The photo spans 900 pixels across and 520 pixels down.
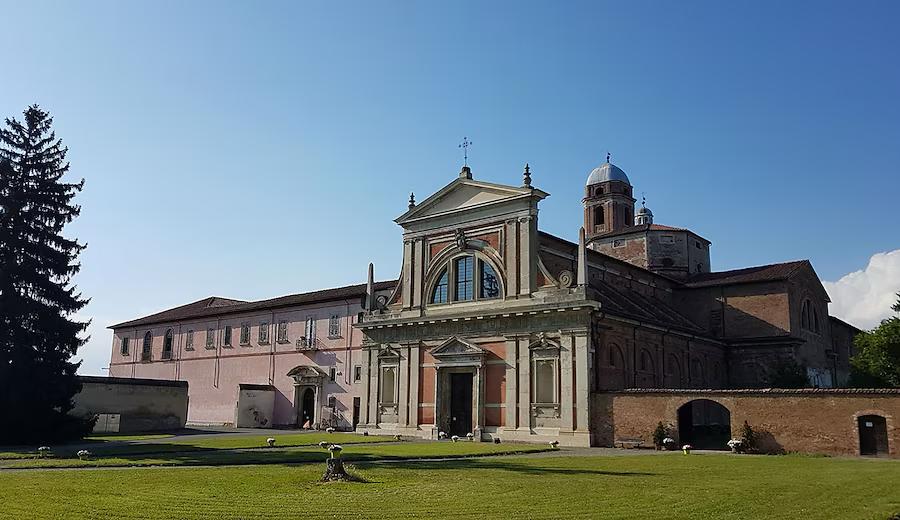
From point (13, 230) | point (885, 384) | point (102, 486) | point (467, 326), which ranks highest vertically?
point (13, 230)

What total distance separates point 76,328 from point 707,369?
31.0 metres

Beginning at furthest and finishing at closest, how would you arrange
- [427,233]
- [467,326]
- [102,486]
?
[427,233]
[467,326]
[102,486]

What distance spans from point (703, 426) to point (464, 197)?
52.5 ft

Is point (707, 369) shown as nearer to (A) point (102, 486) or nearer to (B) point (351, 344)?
(B) point (351, 344)

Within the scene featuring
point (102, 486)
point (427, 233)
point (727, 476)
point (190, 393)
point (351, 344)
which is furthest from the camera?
point (190, 393)

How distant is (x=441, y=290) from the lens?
36.1 meters

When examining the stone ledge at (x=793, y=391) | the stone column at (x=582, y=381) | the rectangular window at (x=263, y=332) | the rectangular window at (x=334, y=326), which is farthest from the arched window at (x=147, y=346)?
the stone ledge at (x=793, y=391)

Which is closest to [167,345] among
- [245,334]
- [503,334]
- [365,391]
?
[245,334]

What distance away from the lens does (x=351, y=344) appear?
142 feet

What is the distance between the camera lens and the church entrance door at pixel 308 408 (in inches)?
1743

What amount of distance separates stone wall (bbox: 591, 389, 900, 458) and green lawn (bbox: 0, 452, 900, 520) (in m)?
5.67

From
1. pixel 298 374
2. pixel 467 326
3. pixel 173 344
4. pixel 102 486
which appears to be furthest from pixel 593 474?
pixel 173 344

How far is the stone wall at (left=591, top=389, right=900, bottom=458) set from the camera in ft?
77.0

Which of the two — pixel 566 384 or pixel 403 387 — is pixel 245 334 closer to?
pixel 403 387
